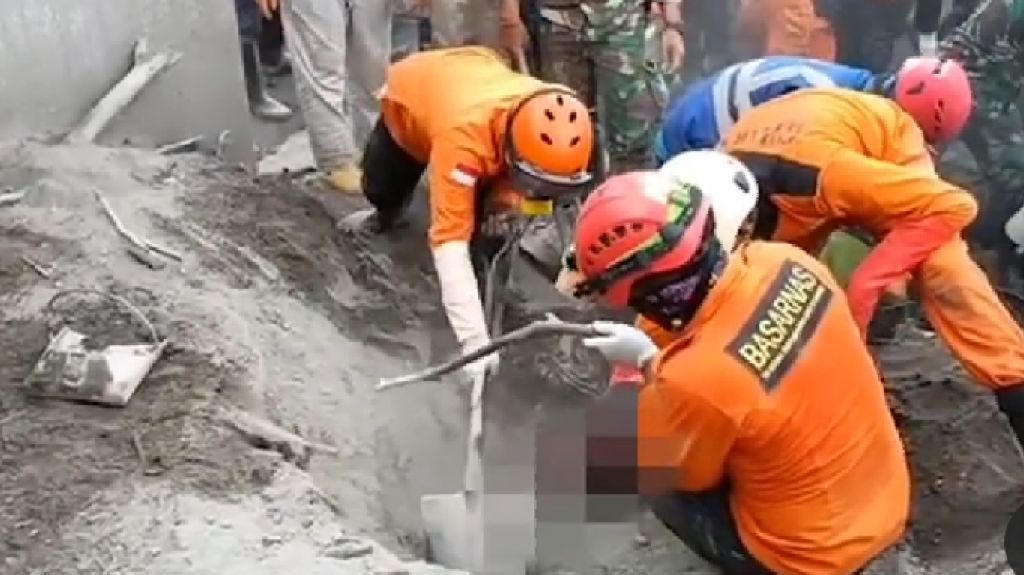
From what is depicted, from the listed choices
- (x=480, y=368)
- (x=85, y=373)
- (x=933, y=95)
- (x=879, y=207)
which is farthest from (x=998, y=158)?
(x=85, y=373)

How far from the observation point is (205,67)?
6879 mm

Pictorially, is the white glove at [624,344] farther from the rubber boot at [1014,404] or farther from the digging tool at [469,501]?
the rubber boot at [1014,404]

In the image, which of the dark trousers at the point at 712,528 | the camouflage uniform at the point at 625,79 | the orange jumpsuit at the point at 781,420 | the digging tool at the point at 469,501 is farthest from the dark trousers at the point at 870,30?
the orange jumpsuit at the point at 781,420

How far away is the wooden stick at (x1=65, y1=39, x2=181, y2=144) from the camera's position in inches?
253

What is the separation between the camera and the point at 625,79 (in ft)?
22.0

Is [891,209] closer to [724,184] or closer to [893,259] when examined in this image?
[893,259]

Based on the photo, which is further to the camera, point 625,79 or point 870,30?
point 870,30

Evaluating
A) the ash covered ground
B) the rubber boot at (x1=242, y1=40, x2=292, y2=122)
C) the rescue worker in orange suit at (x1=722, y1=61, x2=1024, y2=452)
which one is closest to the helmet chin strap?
the rescue worker in orange suit at (x1=722, y1=61, x2=1024, y2=452)

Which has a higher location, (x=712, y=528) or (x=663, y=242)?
(x=663, y=242)

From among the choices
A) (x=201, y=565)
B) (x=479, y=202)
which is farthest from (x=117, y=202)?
(x=201, y=565)

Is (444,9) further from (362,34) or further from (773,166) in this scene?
(773,166)

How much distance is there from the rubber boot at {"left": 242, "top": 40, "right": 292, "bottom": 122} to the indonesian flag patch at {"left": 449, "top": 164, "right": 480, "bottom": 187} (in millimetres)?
3290

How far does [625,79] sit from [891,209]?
2048mm

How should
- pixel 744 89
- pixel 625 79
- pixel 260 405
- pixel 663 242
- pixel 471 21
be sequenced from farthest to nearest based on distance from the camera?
pixel 471 21 < pixel 625 79 < pixel 744 89 < pixel 260 405 < pixel 663 242
